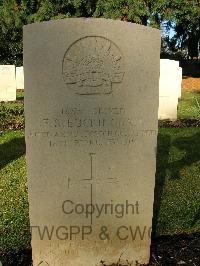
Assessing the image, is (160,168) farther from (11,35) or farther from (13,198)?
(11,35)

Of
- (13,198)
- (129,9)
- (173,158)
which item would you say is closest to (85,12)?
(129,9)

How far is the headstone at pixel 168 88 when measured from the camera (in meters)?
10.2

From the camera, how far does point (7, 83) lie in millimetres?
14234

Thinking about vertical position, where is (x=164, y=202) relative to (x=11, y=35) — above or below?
below

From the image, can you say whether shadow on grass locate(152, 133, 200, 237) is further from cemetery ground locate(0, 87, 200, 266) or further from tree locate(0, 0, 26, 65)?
tree locate(0, 0, 26, 65)

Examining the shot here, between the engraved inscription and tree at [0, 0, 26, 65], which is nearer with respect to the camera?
the engraved inscription

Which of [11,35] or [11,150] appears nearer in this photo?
[11,150]

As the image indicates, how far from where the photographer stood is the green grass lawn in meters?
4.09

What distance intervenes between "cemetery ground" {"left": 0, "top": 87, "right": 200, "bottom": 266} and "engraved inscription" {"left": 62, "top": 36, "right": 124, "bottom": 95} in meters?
1.54

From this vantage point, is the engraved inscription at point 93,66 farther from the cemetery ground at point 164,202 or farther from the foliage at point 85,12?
the foliage at point 85,12

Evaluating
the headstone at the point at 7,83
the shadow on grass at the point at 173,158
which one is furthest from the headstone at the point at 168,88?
the headstone at the point at 7,83

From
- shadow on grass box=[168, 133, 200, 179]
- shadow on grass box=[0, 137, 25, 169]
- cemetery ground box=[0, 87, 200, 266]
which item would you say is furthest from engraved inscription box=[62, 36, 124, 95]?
shadow on grass box=[0, 137, 25, 169]

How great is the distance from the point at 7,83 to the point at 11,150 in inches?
291

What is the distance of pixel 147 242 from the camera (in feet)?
11.1
